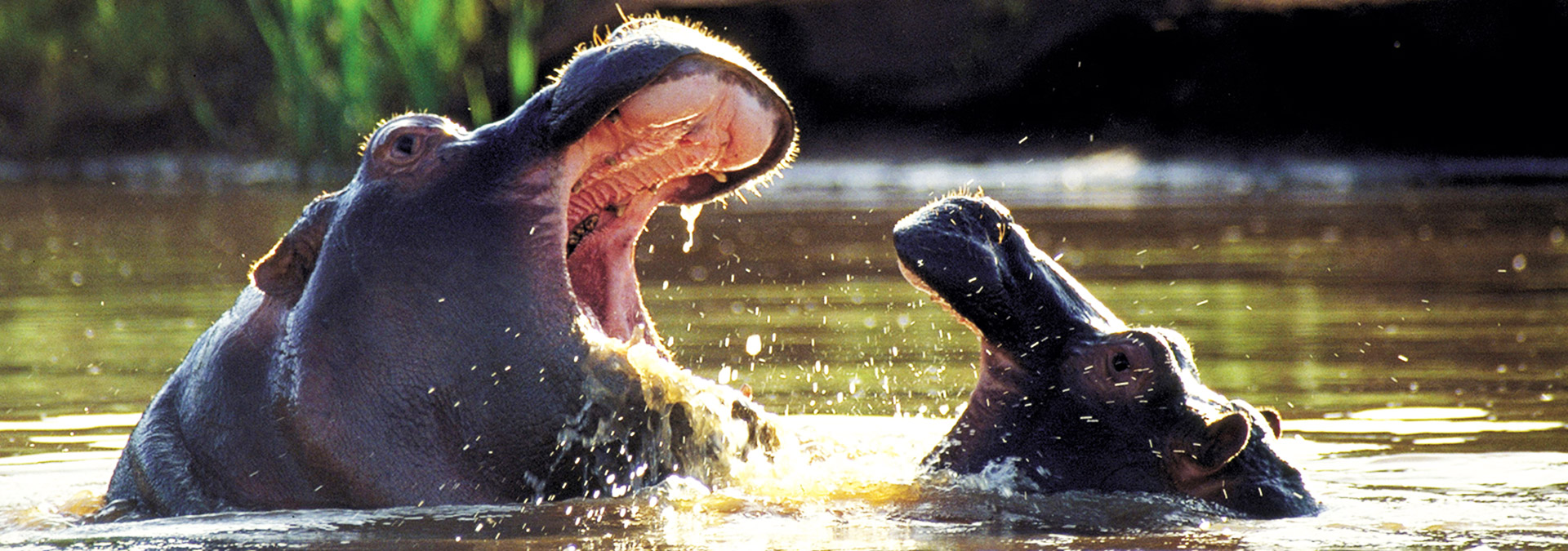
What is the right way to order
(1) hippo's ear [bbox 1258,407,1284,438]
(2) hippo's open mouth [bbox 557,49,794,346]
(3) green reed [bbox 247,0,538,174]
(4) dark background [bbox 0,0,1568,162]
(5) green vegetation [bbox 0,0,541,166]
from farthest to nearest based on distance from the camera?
(5) green vegetation [bbox 0,0,541,166]
(3) green reed [bbox 247,0,538,174]
(4) dark background [bbox 0,0,1568,162]
(1) hippo's ear [bbox 1258,407,1284,438]
(2) hippo's open mouth [bbox 557,49,794,346]

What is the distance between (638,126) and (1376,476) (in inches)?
62.0

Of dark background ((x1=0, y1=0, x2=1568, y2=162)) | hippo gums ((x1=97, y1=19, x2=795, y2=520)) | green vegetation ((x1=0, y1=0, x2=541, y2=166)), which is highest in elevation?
green vegetation ((x1=0, y1=0, x2=541, y2=166))

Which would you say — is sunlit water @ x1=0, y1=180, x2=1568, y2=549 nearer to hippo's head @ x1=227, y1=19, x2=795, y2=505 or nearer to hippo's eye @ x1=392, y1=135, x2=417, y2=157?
hippo's head @ x1=227, y1=19, x2=795, y2=505

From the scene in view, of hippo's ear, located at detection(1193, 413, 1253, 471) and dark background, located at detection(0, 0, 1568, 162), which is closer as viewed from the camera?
hippo's ear, located at detection(1193, 413, 1253, 471)

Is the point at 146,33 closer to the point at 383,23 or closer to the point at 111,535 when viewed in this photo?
the point at 383,23

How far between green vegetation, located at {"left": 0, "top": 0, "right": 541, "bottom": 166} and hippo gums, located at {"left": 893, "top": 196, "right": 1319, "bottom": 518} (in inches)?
385

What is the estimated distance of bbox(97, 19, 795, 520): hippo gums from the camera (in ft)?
10.3

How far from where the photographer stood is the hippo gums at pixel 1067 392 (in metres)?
3.38

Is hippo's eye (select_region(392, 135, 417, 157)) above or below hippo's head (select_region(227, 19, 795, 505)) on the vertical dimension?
above

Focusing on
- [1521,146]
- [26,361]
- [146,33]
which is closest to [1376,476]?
[26,361]

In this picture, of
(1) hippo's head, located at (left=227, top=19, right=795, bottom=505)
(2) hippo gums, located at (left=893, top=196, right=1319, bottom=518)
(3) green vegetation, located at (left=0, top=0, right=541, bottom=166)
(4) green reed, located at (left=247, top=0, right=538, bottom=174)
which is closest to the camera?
(1) hippo's head, located at (left=227, top=19, right=795, bottom=505)

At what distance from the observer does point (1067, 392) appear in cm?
344

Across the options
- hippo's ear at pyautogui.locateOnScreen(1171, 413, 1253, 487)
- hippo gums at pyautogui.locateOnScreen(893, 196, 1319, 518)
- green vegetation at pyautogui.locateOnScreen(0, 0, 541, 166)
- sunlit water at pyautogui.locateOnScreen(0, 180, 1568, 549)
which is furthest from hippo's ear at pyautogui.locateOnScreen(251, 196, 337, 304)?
green vegetation at pyautogui.locateOnScreen(0, 0, 541, 166)

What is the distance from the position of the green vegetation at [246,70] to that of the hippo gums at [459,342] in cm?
983
